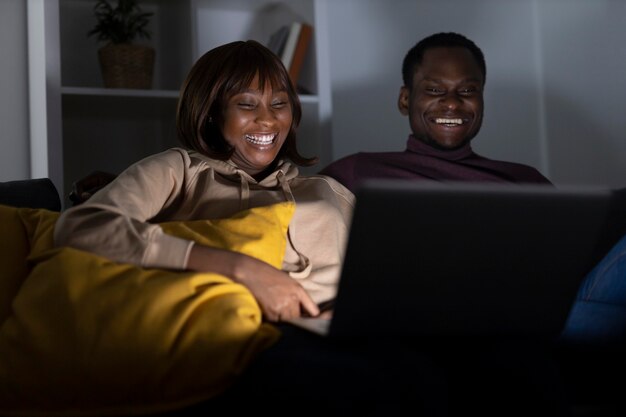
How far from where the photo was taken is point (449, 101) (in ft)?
7.47

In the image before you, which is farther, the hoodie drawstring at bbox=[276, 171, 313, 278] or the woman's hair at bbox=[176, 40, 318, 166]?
the woman's hair at bbox=[176, 40, 318, 166]

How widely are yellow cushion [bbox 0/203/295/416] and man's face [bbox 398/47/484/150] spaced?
3.60ft

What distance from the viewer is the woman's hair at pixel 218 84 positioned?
1842 mm

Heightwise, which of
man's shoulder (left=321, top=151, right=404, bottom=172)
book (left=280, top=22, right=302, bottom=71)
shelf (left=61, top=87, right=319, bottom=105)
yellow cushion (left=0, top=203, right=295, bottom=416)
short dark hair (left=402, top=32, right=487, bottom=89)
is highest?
book (left=280, top=22, right=302, bottom=71)

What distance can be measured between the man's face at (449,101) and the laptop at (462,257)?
3.61 ft

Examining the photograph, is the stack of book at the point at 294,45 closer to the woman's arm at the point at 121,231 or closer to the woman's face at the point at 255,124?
the woman's face at the point at 255,124

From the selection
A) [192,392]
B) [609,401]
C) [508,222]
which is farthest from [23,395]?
[609,401]

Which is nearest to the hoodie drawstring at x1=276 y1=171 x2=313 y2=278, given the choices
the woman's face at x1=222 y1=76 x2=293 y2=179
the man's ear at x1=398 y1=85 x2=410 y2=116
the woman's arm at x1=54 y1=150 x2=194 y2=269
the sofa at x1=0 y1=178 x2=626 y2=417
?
the woman's face at x1=222 y1=76 x2=293 y2=179

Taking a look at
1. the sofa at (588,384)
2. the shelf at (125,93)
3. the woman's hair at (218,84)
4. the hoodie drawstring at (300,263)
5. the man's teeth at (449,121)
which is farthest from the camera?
the shelf at (125,93)

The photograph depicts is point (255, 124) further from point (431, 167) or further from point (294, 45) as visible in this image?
point (294, 45)

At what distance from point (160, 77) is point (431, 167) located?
1.27m

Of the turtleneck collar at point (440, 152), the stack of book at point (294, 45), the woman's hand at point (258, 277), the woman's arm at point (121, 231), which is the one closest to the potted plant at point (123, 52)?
the stack of book at point (294, 45)

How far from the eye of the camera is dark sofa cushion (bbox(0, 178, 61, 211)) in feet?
5.69

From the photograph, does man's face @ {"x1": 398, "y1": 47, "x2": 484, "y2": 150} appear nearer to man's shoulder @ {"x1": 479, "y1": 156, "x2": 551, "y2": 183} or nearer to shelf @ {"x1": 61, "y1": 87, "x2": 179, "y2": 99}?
man's shoulder @ {"x1": 479, "y1": 156, "x2": 551, "y2": 183}
